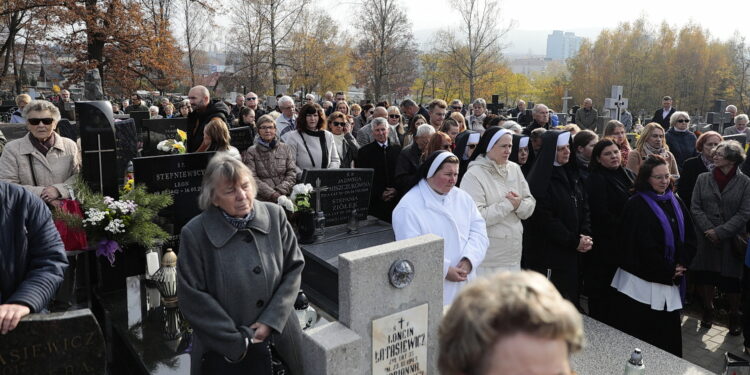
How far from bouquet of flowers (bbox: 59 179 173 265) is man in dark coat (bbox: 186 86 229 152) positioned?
187cm

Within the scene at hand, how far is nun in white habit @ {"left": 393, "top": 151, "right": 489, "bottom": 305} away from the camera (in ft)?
13.5

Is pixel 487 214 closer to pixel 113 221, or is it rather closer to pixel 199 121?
pixel 113 221

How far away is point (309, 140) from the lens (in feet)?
23.6

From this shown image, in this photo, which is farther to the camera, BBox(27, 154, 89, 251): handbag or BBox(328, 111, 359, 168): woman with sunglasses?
BBox(328, 111, 359, 168): woman with sunglasses

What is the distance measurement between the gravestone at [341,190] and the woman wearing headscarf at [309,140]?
14.9 inches

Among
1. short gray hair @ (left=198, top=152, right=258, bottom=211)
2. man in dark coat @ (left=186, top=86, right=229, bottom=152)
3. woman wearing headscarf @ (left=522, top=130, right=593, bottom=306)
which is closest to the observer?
short gray hair @ (left=198, top=152, right=258, bottom=211)

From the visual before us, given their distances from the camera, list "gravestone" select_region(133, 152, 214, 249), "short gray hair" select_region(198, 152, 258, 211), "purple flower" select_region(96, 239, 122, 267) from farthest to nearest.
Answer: "gravestone" select_region(133, 152, 214, 249) → "purple flower" select_region(96, 239, 122, 267) → "short gray hair" select_region(198, 152, 258, 211)

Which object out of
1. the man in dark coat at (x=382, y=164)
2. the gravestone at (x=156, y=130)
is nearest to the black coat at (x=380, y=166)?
the man in dark coat at (x=382, y=164)

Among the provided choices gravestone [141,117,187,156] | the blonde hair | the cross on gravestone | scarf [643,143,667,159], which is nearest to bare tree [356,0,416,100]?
the cross on gravestone

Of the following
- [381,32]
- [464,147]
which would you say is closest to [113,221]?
[464,147]

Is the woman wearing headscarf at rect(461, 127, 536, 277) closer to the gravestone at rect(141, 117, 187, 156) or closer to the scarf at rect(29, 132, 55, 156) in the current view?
the scarf at rect(29, 132, 55, 156)

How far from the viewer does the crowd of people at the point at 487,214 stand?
301 cm

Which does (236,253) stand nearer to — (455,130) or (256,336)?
(256,336)

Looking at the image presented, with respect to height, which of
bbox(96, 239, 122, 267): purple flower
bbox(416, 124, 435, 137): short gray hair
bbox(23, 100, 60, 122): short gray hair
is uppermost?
bbox(23, 100, 60, 122): short gray hair
